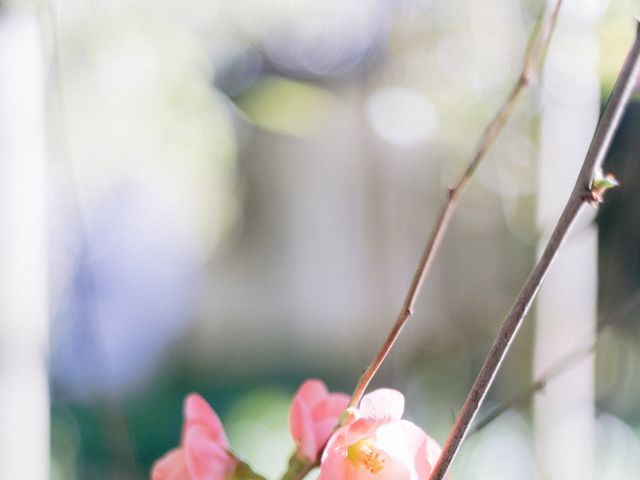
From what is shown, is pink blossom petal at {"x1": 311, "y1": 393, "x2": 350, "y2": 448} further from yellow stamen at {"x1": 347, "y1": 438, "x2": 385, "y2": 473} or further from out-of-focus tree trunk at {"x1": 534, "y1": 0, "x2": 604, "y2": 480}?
out-of-focus tree trunk at {"x1": 534, "y1": 0, "x2": 604, "y2": 480}

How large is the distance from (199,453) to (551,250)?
0.12 m

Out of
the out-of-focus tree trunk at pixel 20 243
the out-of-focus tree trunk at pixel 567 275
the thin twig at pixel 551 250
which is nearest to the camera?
the thin twig at pixel 551 250

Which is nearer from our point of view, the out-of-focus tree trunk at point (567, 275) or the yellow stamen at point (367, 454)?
the yellow stamen at point (367, 454)

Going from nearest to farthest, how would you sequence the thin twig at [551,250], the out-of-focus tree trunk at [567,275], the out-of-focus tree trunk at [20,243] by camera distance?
the thin twig at [551,250]
the out-of-focus tree trunk at [20,243]
the out-of-focus tree trunk at [567,275]

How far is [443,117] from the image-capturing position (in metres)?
0.99

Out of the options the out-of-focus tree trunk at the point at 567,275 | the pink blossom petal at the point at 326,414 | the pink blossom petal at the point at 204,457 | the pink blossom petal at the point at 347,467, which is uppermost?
the pink blossom petal at the point at 347,467

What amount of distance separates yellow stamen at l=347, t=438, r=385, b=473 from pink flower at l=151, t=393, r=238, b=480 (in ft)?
0.15

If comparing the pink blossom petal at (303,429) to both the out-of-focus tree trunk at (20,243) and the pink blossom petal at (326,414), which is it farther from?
the out-of-focus tree trunk at (20,243)

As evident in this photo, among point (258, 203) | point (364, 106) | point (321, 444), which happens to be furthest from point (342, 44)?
point (258, 203)

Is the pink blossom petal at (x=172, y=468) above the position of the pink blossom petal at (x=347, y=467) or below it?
below

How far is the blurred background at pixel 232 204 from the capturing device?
1.30ft

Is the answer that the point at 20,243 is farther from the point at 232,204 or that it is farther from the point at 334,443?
the point at 232,204

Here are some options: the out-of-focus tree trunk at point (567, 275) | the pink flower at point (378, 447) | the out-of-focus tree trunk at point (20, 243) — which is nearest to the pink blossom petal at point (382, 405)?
the pink flower at point (378, 447)

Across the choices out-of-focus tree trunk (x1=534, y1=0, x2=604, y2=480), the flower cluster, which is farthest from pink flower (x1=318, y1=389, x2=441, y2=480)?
out-of-focus tree trunk (x1=534, y1=0, x2=604, y2=480)
